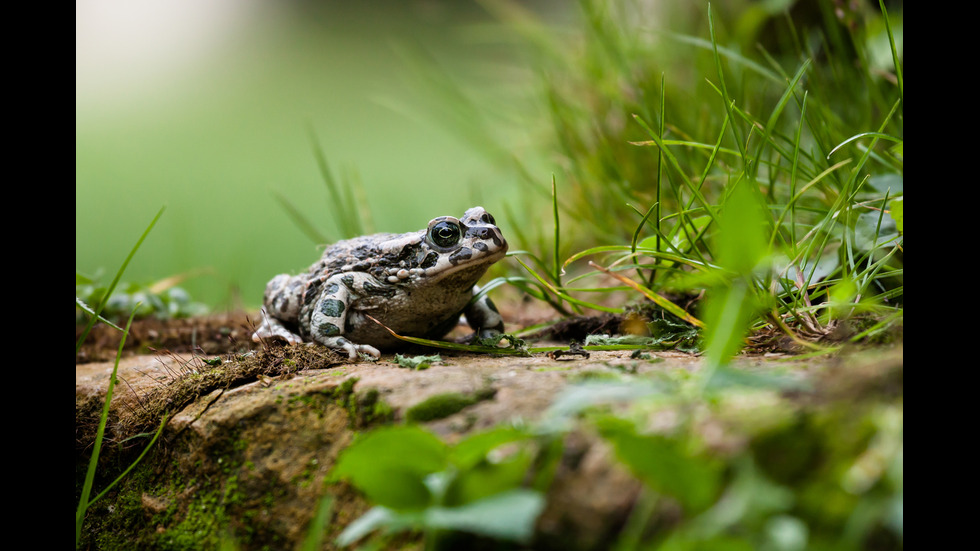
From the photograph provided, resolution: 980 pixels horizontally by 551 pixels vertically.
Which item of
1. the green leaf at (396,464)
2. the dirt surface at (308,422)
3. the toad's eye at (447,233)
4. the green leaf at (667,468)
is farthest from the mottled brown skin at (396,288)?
the green leaf at (667,468)

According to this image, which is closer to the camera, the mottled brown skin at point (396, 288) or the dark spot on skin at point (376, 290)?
the mottled brown skin at point (396, 288)

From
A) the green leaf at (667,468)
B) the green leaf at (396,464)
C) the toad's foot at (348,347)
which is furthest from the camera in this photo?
the toad's foot at (348,347)

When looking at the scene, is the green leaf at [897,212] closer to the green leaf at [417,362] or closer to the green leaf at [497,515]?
the green leaf at [417,362]

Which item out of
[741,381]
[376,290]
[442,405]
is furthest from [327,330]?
Answer: [741,381]

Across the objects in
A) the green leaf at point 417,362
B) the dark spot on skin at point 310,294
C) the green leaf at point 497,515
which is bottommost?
the green leaf at point 417,362

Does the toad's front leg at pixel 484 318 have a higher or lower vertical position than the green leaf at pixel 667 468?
lower
